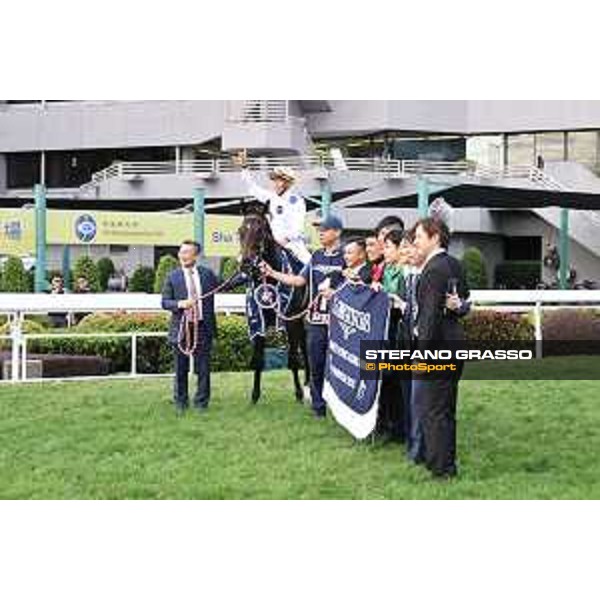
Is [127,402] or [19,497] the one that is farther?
[127,402]

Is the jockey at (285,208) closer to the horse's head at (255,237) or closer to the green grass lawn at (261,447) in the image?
the horse's head at (255,237)

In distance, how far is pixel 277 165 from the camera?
24.1ft

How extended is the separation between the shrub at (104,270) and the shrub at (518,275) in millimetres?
2553

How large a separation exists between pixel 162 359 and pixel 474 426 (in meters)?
2.53

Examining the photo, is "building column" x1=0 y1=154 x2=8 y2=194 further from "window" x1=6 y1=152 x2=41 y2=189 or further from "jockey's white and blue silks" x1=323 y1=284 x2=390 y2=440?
"jockey's white and blue silks" x1=323 y1=284 x2=390 y2=440

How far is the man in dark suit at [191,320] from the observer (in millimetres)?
7359

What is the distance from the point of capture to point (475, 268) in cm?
775

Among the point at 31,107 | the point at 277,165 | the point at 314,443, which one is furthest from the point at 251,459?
the point at 31,107

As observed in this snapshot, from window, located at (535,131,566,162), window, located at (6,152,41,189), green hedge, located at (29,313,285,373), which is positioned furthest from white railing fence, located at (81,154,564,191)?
green hedge, located at (29,313,285,373)

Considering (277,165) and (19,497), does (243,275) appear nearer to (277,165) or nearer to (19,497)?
(277,165)

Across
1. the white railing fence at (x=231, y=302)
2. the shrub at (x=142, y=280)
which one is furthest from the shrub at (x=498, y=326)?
the shrub at (x=142, y=280)

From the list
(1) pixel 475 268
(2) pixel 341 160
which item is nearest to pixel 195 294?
(2) pixel 341 160

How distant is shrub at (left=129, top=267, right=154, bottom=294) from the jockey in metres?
1.06

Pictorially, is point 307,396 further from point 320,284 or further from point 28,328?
point 28,328
